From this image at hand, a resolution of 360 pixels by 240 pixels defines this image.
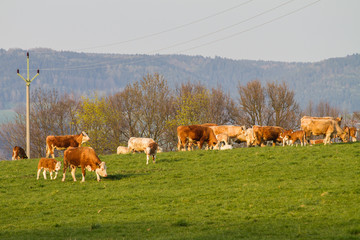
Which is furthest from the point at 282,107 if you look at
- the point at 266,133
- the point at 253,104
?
the point at 266,133

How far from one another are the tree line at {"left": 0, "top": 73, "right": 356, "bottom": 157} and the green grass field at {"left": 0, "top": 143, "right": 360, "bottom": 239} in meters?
49.8

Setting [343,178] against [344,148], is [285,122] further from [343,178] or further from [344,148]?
[343,178]

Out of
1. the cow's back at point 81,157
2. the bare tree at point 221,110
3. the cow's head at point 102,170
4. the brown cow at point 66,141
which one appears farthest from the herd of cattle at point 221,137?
the bare tree at point 221,110

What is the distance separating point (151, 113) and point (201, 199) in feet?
222

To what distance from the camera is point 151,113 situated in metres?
90.0

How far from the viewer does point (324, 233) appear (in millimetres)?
15727

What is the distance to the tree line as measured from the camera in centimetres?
8462

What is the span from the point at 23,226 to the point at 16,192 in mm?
7751

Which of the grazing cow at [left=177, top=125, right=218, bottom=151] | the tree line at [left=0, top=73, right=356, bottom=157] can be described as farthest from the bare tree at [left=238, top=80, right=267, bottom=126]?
the grazing cow at [left=177, top=125, right=218, bottom=151]

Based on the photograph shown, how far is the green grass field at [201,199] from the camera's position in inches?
682

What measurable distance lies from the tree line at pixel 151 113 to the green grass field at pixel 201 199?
163 ft

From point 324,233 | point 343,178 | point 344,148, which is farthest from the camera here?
point 344,148

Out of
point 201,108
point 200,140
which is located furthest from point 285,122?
point 200,140

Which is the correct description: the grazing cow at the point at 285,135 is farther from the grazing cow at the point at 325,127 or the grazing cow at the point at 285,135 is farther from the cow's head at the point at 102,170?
the cow's head at the point at 102,170
